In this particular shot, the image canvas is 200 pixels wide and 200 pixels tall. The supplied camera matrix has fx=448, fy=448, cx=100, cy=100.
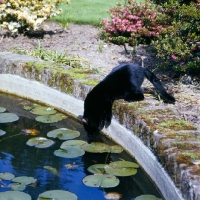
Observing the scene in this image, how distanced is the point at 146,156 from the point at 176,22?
199 cm

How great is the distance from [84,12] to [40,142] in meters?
5.42

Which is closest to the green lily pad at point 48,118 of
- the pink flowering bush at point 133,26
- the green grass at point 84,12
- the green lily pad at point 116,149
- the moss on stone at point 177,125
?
the green lily pad at point 116,149

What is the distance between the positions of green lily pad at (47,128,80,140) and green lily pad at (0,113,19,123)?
0.60m

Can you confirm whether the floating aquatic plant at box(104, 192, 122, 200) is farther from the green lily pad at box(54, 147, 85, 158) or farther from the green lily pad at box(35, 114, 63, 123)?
the green lily pad at box(35, 114, 63, 123)

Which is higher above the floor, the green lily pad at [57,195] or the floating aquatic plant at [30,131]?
the floating aquatic plant at [30,131]

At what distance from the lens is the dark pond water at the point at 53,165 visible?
3719 millimetres

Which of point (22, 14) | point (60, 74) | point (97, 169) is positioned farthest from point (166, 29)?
point (22, 14)

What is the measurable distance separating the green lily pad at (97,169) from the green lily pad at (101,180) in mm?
109

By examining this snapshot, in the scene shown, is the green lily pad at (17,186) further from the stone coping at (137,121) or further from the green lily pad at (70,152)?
the stone coping at (137,121)

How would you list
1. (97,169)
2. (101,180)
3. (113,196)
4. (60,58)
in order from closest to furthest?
(113,196)
(101,180)
(97,169)
(60,58)

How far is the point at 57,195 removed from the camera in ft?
11.5

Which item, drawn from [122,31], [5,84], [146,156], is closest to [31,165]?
[146,156]

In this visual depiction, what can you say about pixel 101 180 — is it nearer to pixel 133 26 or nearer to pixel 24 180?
pixel 24 180

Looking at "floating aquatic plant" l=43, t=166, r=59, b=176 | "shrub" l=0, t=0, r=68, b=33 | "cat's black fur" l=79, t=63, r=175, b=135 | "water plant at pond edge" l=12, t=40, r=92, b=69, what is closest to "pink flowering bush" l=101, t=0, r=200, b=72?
"cat's black fur" l=79, t=63, r=175, b=135
